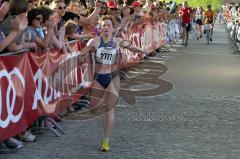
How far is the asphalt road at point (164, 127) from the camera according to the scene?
6.83 meters

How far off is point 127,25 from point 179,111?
5584 millimetres

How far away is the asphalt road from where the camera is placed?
6832 mm

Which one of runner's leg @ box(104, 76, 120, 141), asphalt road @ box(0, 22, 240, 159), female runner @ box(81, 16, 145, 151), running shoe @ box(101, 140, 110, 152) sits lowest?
asphalt road @ box(0, 22, 240, 159)

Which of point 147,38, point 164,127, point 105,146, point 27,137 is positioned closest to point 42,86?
point 27,137

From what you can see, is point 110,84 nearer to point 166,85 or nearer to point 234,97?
point 234,97

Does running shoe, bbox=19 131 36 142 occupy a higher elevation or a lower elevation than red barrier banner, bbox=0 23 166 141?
lower

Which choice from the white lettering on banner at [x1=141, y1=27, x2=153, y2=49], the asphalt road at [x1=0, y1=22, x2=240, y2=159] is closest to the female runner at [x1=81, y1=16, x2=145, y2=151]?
the asphalt road at [x1=0, y1=22, x2=240, y2=159]

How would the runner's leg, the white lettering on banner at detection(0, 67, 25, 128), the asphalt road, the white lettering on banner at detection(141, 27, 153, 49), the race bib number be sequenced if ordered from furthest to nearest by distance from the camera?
the white lettering on banner at detection(141, 27, 153, 49) < the race bib number < the runner's leg < the asphalt road < the white lettering on banner at detection(0, 67, 25, 128)

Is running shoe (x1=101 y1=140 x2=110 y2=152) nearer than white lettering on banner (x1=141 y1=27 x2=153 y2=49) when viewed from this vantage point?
Yes

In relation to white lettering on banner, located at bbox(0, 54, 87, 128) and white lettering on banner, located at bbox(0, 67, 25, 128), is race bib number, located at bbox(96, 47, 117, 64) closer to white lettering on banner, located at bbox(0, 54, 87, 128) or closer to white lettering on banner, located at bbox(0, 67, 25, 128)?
white lettering on banner, located at bbox(0, 54, 87, 128)

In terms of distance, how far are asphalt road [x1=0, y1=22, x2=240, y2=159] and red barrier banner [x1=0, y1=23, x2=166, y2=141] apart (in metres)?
0.36

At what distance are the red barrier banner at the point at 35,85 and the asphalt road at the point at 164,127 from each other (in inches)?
14.0

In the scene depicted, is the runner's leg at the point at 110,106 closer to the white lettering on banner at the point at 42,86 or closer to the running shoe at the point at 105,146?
the running shoe at the point at 105,146

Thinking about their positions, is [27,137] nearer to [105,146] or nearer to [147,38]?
[105,146]
